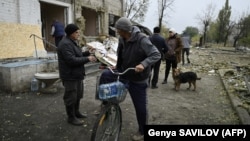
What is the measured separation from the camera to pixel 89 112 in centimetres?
545

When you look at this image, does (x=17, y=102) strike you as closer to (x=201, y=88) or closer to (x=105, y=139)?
(x=105, y=139)

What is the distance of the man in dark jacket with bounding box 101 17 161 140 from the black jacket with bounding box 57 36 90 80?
2.09 ft

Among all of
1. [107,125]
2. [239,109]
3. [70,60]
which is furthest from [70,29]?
[239,109]

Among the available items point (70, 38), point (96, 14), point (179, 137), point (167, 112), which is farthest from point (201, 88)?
point (96, 14)

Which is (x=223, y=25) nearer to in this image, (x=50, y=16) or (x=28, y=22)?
(x=50, y=16)

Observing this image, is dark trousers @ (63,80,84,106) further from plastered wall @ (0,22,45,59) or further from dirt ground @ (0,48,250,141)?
plastered wall @ (0,22,45,59)

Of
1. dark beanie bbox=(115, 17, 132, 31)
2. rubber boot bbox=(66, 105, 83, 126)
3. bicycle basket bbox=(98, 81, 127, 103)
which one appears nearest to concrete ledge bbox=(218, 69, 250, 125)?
bicycle basket bbox=(98, 81, 127, 103)

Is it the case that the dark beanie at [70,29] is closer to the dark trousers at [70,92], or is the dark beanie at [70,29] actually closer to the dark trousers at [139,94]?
the dark trousers at [70,92]

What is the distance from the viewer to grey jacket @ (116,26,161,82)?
3543 mm

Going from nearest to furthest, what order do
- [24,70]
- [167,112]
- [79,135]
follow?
[79,135] → [167,112] → [24,70]

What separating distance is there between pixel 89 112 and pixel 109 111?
2185mm

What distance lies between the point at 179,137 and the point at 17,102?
4.36 metres

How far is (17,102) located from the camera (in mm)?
6086

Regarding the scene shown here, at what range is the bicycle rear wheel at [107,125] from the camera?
3.11 meters
